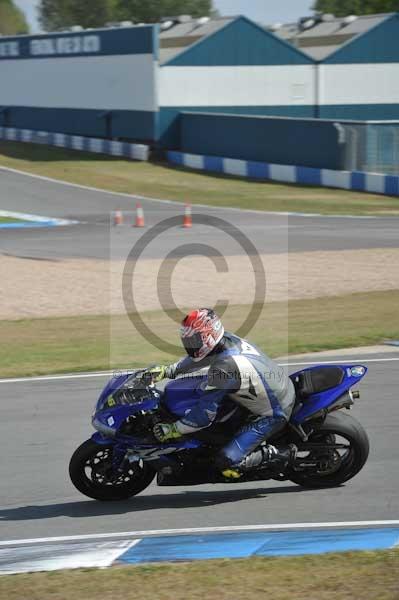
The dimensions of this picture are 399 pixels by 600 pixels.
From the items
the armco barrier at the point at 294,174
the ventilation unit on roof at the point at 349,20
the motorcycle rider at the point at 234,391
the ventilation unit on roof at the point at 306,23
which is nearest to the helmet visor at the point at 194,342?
the motorcycle rider at the point at 234,391

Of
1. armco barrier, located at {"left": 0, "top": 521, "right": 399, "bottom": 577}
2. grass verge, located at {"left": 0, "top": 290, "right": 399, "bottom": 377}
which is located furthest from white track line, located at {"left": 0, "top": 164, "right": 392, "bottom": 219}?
armco barrier, located at {"left": 0, "top": 521, "right": 399, "bottom": 577}

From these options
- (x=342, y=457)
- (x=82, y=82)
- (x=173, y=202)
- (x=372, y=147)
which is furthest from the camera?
(x=82, y=82)

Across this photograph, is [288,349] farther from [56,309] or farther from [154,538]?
[154,538]

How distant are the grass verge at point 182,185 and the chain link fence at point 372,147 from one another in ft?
4.41

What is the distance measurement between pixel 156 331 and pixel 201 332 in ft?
27.5

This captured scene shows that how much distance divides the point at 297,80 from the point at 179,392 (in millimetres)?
46214

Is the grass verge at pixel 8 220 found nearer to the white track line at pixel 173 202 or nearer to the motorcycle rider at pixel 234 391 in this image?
the white track line at pixel 173 202

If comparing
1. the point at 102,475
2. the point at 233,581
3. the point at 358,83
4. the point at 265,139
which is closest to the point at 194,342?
the point at 102,475

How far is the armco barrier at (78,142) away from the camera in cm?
4875

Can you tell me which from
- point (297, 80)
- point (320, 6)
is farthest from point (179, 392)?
point (320, 6)

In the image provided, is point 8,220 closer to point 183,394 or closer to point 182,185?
point 182,185

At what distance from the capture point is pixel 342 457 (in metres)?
8.32

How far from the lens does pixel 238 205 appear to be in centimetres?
3609

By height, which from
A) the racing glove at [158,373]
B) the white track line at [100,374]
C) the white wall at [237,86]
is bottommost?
the white track line at [100,374]
